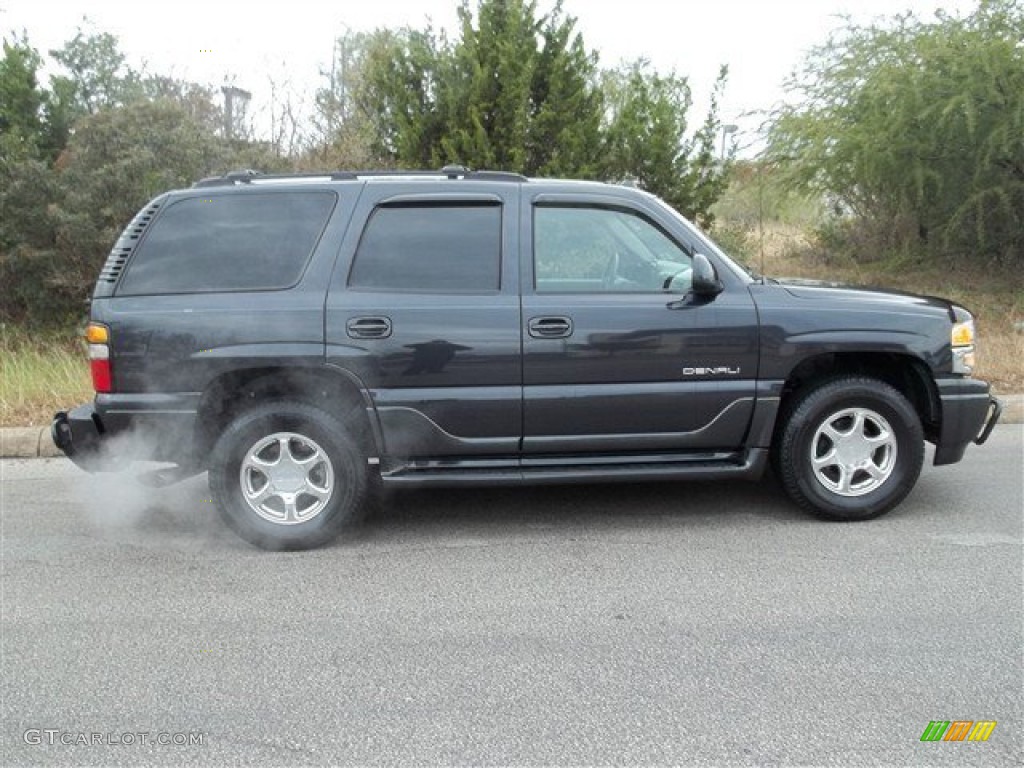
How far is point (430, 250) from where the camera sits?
473 centimetres

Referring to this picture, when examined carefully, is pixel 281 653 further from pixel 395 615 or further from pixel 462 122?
pixel 462 122

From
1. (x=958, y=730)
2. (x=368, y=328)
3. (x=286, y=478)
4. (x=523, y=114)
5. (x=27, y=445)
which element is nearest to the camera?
(x=958, y=730)

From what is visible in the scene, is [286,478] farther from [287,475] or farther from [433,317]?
[433,317]

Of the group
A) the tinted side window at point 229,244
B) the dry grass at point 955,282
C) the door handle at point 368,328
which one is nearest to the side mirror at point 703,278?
the door handle at point 368,328

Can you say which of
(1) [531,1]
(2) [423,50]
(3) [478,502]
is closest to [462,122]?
(2) [423,50]

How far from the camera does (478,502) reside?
550 cm

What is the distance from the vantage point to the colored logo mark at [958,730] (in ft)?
9.31

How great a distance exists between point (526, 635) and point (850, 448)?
227 centimetres

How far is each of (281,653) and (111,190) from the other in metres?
9.60

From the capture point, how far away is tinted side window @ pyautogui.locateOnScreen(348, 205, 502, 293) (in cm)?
468

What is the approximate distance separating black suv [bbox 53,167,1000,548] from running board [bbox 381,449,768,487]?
1 cm

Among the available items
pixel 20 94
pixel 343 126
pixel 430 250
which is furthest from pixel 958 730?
pixel 20 94

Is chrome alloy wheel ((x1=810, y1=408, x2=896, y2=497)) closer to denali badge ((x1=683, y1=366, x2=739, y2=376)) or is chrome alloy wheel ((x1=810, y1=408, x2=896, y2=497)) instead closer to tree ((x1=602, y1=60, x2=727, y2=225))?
denali badge ((x1=683, y1=366, x2=739, y2=376))

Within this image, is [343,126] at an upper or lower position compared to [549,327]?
upper
